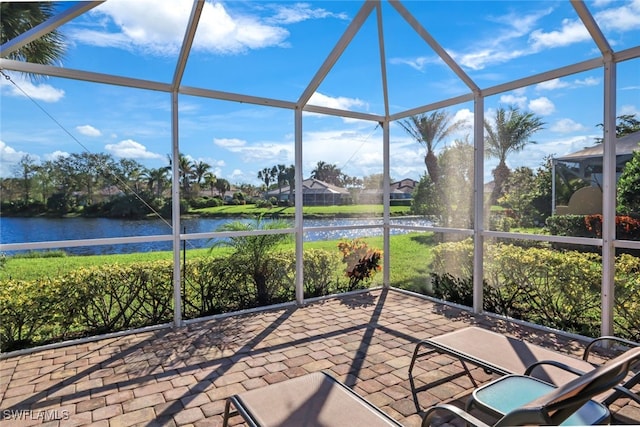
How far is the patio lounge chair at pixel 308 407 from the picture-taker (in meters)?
2.18

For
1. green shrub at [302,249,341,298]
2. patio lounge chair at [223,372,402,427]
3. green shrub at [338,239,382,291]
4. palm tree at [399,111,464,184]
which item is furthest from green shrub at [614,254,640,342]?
green shrub at [302,249,341,298]

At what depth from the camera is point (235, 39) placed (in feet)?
14.5

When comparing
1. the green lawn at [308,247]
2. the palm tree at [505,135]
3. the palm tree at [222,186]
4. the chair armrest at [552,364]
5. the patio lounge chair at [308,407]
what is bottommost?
the patio lounge chair at [308,407]

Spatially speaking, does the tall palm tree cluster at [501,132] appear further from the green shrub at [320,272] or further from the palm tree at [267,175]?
the palm tree at [267,175]

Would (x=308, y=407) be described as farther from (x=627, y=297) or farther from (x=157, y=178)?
(x=627, y=297)

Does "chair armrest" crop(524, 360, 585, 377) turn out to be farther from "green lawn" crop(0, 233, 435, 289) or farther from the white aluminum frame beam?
the white aluminum frame beam

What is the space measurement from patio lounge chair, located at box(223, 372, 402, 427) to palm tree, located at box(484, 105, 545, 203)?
3.69 m

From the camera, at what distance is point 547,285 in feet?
15.6

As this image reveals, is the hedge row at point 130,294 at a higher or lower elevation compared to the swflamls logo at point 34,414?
higher

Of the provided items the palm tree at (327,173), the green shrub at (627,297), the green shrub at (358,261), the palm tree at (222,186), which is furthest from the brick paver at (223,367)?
the palm tree at (327,173)

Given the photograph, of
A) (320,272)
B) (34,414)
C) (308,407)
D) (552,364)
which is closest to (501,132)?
(552,364)

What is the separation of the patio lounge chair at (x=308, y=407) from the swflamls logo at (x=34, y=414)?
1404 mm

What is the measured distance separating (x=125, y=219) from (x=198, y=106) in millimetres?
1670

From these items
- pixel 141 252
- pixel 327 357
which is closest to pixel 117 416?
pixel 327 357
